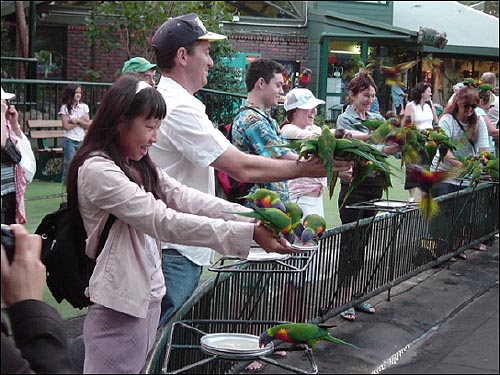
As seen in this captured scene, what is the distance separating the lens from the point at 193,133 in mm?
3580

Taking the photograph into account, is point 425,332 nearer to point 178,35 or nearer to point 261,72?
point 261,72

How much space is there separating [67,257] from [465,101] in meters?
6.36

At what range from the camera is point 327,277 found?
6.14 m

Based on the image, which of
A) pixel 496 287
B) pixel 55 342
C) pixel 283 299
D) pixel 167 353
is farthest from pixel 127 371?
pixel 496 287

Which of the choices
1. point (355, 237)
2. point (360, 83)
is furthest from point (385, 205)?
point (360, 83)

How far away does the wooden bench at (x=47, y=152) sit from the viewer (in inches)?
496

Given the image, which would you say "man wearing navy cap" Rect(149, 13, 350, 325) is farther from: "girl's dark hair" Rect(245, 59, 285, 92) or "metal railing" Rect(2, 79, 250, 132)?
"metal railing" Rect(2, 79, 250, 132)

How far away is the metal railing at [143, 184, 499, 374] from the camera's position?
3.84 metres

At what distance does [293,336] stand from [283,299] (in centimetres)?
174

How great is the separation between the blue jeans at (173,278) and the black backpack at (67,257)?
520 mm

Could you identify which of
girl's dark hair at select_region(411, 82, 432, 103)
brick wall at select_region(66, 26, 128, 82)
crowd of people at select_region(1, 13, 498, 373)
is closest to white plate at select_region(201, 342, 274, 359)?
crowd of people at select_region(1, 13, 498, 373)

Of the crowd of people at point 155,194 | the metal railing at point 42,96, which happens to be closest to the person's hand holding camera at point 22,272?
the crowd of people at point 155,194

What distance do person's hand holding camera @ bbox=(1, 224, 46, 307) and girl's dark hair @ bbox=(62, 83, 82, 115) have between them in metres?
10.5

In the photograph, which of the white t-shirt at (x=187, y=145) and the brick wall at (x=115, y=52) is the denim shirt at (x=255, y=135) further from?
the brick wall at (x=115, y=52)
